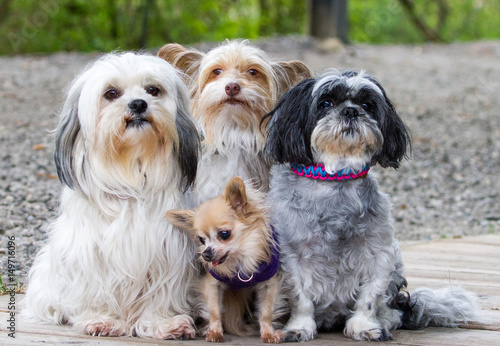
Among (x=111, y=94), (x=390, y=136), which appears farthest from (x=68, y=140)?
(x=390, y=136)

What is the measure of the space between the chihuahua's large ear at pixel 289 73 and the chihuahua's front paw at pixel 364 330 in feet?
4.34

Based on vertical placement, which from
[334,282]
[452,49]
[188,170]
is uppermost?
[188,170]

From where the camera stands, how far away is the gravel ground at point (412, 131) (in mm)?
6250

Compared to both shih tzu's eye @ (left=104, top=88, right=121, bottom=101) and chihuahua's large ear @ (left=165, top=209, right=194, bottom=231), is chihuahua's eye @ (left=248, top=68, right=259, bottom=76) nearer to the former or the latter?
shih tzu's eye @ (left=104, top=88, right=121, bottom=101)

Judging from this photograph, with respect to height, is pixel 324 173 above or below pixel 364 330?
above

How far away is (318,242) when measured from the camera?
315 centimetres

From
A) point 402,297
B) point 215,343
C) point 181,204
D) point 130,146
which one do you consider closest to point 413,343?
point 402,297

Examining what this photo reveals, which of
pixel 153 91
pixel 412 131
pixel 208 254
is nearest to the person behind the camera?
pixel 208 254

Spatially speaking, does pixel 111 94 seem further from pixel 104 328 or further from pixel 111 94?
pixel 104 328

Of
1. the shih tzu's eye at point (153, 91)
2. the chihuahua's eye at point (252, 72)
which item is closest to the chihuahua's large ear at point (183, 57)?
the chihuahua's eye at point (252, 72)

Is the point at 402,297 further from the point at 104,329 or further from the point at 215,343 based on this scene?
the point at 104,329

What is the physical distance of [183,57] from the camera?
3922 millimetres

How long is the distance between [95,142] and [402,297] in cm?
167

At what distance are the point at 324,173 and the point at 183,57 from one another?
1.20 m
